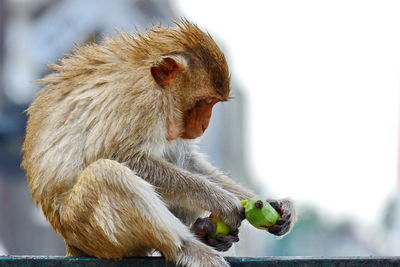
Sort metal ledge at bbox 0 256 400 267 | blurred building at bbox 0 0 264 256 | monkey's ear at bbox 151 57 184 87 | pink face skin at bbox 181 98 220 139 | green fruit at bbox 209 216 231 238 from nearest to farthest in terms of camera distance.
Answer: metal ledge at bbox 0 256 400 267
green fruit at bbox 209 216 231 238
monkey's ear at bbox 151 57 184 87
pink face skin at bbox 181 98 220 139
blurred building at bbox 0 0 264 256

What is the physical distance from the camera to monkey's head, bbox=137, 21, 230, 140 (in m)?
6.06

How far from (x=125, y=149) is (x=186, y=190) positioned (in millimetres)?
439

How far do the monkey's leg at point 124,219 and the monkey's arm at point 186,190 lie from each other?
0.33 metres

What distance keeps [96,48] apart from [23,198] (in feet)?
48.3

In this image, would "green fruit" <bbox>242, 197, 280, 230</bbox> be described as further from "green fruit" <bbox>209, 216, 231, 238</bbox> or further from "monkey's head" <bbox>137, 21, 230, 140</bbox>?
"monkey's head" <bbox>137, 21, 230, 140</bbox>

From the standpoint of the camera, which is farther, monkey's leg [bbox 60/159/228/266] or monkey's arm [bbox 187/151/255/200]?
monkey's arm [bbox 187/151/255/200]

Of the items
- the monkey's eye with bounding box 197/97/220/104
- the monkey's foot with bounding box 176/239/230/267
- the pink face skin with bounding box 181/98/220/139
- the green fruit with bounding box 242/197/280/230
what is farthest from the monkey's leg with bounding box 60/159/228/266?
the monkey's eye with bounding box 197/97/220/104

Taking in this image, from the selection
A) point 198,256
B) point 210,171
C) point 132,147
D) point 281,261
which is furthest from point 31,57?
point 281,261

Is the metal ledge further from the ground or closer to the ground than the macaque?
closer to the ground

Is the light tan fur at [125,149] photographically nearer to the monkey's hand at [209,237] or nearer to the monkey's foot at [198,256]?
the monkey's foot at [198,256]

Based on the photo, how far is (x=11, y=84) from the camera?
61.2 feet

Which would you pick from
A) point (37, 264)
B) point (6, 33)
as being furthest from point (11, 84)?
point (37, 264)

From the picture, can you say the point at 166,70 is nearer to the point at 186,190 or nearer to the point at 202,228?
the point at 186,190

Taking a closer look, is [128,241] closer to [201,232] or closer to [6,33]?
[201,232]
